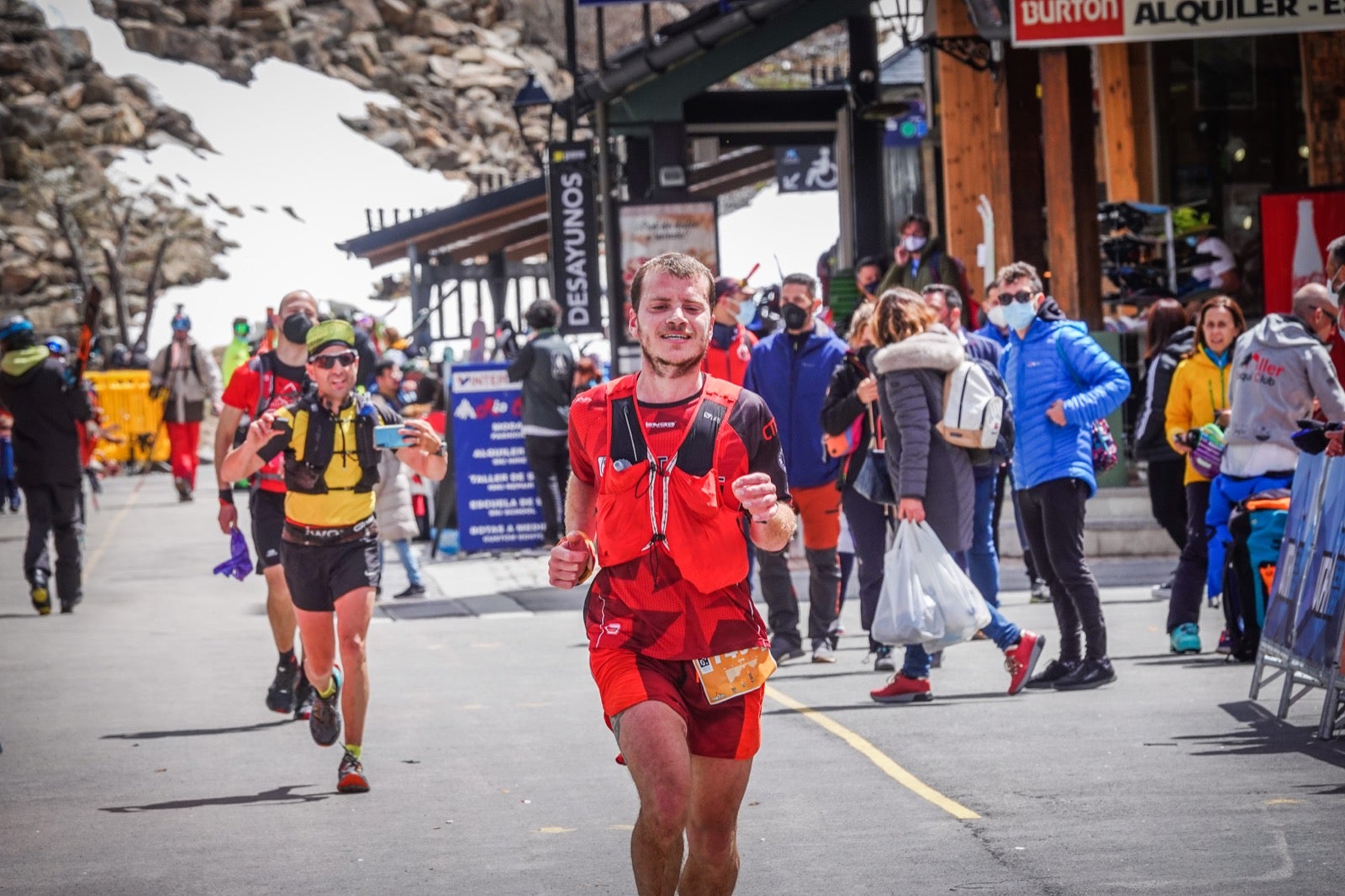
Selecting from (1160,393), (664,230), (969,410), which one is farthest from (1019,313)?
(664,230)

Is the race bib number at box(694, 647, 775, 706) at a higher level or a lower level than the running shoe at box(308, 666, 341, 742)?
higher

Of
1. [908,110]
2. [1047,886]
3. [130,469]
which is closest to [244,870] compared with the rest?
[1047,886]

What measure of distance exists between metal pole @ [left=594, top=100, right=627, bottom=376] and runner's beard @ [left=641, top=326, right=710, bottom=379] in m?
18.8

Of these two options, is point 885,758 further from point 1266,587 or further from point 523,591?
point 523,591

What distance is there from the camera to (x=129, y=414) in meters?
34.9

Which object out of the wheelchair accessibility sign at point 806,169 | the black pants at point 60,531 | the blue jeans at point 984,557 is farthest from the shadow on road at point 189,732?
the wheelchair accessibility sign at point 806,169

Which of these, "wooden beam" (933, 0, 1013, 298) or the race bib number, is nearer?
the race bib number

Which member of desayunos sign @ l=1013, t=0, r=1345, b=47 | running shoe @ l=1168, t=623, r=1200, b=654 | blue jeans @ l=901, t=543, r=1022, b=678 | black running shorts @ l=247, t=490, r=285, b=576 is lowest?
running shoe @ l=1168, t=623, r=1200, b=654

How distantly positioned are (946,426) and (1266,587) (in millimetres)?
1877

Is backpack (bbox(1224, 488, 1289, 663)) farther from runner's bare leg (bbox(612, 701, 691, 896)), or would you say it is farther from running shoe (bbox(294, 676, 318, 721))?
runner's bare leg (bbox(612, 701, 691, 896))

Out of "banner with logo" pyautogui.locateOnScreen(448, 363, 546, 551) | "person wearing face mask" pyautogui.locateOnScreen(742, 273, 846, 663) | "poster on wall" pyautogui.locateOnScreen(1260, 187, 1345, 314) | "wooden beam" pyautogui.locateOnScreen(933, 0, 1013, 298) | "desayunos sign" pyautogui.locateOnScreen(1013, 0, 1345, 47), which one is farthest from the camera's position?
"wooden beam" pyautogui.locateOnScreen(933, 0, 1013, 298)

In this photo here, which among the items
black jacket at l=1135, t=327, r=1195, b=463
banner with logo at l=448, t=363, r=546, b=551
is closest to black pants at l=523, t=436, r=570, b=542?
banner with logo at l=448, t=363, r=546, b=551

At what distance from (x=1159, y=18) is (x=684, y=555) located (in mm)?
10265

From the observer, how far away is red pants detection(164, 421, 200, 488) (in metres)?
26.9
